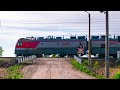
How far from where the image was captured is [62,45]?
78.9 m

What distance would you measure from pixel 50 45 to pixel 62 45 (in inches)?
102

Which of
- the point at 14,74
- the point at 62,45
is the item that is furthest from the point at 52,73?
the point at 62,45

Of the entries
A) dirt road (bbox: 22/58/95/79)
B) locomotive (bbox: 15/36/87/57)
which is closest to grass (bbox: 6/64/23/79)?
dirt road (bbox: 22/58/95/79)

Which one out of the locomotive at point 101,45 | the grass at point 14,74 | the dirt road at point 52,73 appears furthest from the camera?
the locomotive at point 101,45

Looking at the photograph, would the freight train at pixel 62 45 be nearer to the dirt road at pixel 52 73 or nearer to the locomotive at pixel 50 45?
the locomotive at pixel 50 45

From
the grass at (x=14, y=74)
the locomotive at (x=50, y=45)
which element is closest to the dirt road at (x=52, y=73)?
the grass at (x=14, y=74)

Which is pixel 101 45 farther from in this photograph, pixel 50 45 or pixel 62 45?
pixel 50 45

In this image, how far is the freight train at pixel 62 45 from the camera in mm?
78812

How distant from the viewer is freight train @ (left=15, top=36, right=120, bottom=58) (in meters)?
78.8

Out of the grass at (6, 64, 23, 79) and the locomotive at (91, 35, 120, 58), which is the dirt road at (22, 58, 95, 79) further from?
the locomotive at (91, 35, 120, 58)

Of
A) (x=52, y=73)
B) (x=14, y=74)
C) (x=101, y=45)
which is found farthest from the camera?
(x=101, y=45)
